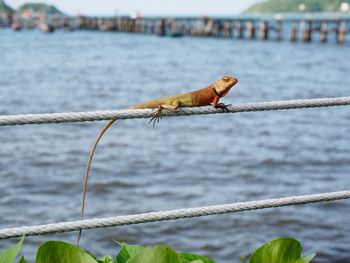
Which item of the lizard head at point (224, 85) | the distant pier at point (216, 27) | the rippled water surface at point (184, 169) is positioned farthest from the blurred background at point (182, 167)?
the distant pier at point (216, 27)

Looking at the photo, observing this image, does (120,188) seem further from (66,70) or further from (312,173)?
(66,70)

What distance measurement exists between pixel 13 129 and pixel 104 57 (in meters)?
37.8

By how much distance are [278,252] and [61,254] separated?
0.52 meters

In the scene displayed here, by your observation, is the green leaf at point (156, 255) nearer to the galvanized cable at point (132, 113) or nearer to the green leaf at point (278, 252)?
the green leaf at point (278, 252)

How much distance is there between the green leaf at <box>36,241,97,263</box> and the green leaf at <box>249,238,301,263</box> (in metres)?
0.40

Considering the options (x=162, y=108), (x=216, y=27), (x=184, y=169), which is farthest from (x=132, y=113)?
(x=216, y=27)

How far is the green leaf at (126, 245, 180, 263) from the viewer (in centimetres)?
149

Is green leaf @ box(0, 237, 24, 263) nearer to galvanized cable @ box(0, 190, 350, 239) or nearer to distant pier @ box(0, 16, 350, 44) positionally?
galvanized cable @ box(0, 190, 350, 239)

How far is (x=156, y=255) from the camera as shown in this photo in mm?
1510

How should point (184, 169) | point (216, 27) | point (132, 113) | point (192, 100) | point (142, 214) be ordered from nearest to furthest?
point (142, 214)
point (132, 113)
point (192, 100)
point (184, 169)
point (216, 27)

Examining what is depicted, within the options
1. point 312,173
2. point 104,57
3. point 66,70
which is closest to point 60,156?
point 312,173

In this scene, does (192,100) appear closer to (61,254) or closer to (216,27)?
(61,254)

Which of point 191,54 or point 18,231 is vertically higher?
point 18,231

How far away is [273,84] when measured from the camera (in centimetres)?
3334
